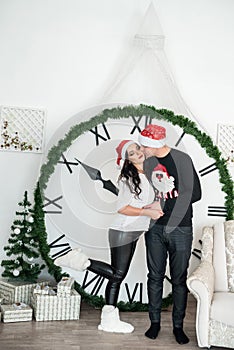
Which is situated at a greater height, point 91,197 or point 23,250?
point 91,197

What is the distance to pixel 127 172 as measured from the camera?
11.5 feet

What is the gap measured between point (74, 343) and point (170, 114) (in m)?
1.78

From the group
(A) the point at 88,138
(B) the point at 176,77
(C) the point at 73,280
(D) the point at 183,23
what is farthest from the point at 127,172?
(D) the point at 183,23

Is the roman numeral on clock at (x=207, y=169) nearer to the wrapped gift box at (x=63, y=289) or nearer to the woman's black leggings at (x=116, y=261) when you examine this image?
the woman's black leggings at (x=116, y=261)

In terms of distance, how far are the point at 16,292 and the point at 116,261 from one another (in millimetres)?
779

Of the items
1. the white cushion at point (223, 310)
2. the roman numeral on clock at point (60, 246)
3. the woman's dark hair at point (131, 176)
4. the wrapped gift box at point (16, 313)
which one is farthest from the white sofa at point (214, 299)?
the wrapped gift box at point (16, 313)

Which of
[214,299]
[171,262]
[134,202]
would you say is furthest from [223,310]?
[134,202]

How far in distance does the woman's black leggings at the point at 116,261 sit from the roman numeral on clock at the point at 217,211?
91 cm

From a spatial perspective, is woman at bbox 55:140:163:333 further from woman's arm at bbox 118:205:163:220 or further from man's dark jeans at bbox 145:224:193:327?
man's dark jeans at bbox 145:224:193:327

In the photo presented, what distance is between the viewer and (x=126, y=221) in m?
3.53

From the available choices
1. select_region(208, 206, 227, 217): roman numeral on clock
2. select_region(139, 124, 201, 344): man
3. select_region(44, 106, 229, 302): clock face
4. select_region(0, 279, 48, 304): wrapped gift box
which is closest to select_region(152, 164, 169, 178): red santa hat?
select_region(139, 124, 201, 344): man

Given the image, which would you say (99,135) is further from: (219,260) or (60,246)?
(219,260)

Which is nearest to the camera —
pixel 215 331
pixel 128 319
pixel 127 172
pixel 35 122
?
pixel 215 331

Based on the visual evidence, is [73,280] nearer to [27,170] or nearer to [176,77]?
[27,170]
